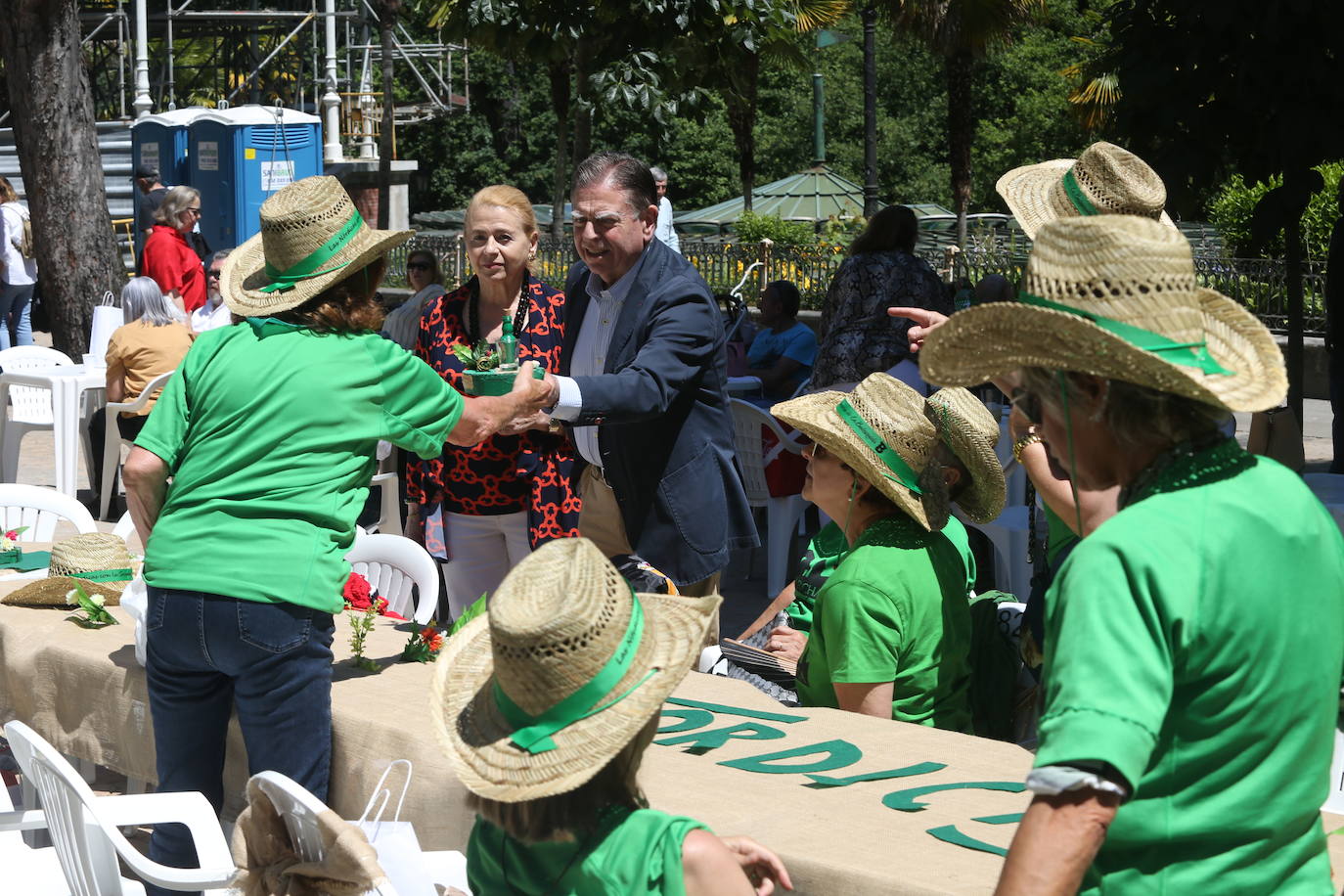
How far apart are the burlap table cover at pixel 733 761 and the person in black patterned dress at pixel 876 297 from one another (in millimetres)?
2803

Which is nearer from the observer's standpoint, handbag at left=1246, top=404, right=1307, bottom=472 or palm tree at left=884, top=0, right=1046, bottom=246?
handbag at left=1246, top=404, right=1307, bottom=472

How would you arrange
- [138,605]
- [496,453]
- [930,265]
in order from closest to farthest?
[138,605] → [496,453] → [930,265]

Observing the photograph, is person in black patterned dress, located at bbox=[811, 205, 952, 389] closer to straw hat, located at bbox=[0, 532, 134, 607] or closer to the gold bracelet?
the gold bracelet

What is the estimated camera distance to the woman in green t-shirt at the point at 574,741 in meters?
1.94

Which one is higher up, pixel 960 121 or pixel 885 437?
pixel 960 121

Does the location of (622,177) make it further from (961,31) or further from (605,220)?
(961,31)

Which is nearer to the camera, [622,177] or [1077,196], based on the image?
[1077,196]

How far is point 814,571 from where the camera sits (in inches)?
169

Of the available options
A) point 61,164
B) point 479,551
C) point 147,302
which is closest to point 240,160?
point 61,164

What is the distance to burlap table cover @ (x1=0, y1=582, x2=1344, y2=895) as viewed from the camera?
8.25ft

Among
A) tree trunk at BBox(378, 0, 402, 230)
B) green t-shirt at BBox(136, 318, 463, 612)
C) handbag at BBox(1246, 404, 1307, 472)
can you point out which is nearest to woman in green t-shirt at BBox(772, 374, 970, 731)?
green t-shirt at BBox(136, 318, 463, 612)

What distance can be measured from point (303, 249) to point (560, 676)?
1.58m

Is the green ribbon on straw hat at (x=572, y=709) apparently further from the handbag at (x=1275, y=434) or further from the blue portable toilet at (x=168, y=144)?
the blue portable toilet at (x=168, y=144)

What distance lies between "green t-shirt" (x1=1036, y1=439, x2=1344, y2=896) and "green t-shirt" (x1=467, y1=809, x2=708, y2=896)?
1.90ft
